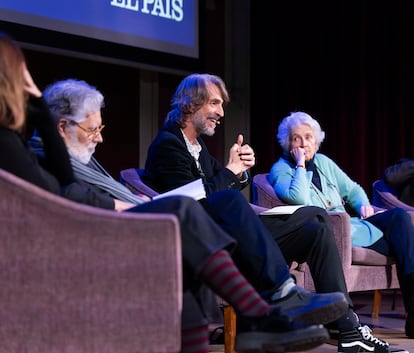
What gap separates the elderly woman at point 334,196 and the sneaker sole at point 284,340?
158 cm

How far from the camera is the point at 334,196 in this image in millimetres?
3900

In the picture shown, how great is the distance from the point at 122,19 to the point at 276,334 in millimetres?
3197

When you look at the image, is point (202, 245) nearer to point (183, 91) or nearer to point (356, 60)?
point (183, 91)

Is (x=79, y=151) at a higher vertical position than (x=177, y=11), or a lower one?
lower

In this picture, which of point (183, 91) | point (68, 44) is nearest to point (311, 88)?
point (68, 44)

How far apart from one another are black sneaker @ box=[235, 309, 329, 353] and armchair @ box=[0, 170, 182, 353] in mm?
230

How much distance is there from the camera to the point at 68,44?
4457mm

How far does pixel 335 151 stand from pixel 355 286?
271 cm

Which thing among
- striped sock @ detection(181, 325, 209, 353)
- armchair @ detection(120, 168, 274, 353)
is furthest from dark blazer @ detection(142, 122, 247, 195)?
striped sock @ detection(181, 325, 209, 353)

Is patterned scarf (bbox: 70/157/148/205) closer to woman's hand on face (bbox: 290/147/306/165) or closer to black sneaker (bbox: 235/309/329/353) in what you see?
black sneaker (bbox: 235/309/329/353)

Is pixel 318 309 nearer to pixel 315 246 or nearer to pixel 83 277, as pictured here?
pixel 83 277

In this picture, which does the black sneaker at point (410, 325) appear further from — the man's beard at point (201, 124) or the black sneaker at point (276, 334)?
the black sneaker at point (276, 334)

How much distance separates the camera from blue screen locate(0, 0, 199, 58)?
14.1 ft

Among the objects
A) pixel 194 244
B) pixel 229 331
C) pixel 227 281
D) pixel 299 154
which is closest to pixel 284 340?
pixel 227 281
